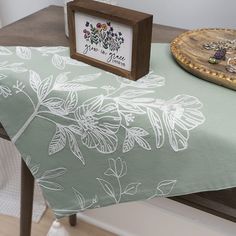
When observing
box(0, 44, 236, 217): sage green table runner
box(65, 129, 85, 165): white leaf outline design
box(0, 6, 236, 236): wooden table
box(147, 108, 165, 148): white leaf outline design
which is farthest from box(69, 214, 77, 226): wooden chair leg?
box(147, 108, 165, 148): white leaf outline design

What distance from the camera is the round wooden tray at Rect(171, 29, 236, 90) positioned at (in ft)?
1.91

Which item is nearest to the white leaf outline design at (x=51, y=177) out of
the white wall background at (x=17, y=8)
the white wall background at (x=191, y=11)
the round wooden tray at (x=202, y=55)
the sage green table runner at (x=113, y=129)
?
the sage green table runner at (x=113, y=129)

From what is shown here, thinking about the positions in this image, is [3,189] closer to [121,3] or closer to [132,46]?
[121,3]

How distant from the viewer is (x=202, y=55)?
25.2 inches

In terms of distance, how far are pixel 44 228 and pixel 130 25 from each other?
908mm

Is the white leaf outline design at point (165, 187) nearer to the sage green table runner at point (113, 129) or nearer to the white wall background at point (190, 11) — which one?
the sage green table runner at point (113, 129)

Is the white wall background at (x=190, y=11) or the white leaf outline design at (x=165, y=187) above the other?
the white wall background at (x=190, y=11)

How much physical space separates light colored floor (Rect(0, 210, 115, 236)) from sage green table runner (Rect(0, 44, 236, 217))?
2.04 feet

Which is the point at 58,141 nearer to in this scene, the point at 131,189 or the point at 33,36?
the point at 131,189

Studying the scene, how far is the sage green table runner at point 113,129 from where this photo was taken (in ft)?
1.65

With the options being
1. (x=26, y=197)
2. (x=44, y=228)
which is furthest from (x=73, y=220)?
(x=26, y=197)

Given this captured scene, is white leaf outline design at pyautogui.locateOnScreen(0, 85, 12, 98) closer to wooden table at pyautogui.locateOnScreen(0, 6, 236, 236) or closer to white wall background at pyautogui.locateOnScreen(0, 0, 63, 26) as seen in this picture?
wooden table at pyautogui.locateOnScreen(0, 6, 236, 236)

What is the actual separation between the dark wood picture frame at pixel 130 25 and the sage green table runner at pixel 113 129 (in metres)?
0.01

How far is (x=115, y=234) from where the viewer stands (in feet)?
4.08
